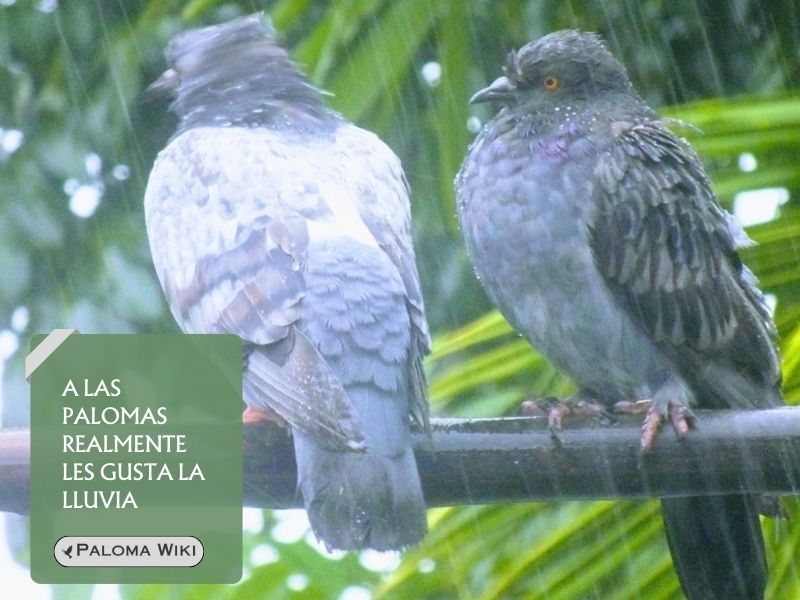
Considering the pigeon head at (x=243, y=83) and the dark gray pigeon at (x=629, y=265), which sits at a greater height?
the pigeon head at (x=243, y=83)

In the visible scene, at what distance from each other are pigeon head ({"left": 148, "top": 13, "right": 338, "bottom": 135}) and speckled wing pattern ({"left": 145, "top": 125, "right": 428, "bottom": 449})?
36 mm

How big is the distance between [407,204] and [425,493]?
37cm

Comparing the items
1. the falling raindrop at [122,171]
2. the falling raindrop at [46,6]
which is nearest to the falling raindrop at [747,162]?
the falling raindrop at [122,171]

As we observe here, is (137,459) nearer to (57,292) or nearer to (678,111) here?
(57,292)

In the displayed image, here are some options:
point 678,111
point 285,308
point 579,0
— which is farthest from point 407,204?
point 579,0

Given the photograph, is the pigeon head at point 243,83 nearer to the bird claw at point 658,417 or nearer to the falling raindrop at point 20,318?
the falling raindrop at point 20,318

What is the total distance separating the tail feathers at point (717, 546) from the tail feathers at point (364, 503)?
359 millimetres

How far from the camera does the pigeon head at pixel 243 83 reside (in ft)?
4.62

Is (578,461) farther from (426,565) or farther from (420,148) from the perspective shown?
(420,148)

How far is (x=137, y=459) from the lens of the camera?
1.19 metres

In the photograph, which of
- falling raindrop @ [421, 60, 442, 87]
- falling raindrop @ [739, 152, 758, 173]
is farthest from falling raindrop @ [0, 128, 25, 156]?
falling raindrop @ [739, 152, 758, 173]

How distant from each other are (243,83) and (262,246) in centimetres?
29

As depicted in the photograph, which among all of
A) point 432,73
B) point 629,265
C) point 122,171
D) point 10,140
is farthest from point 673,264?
point 10,140

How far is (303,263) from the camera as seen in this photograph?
3.84 ft
